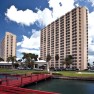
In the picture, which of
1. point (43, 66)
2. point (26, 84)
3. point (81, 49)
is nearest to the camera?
point (26, 84)

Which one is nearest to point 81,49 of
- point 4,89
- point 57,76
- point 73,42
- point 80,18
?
point 73,42

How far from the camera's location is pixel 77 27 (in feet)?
641

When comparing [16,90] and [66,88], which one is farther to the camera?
[66,88]

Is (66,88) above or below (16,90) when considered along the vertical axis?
below

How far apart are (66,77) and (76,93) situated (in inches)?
1319

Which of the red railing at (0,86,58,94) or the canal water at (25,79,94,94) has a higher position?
the red railing at (0,86,58,94)

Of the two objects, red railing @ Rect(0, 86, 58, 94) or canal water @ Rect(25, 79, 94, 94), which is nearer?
red railing @ Rect(0, 86, 58, 94)

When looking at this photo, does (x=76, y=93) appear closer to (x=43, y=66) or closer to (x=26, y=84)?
(x=26, y=84)

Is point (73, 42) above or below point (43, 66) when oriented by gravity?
above

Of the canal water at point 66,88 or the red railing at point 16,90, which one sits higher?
the red railing at point 16,90

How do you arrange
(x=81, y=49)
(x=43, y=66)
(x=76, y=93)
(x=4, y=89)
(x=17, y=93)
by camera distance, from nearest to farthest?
(x=17, y=93) → (x=4, y=89) → (x=76, y=93) → (x=43, y=66) → (x=81, y=49)

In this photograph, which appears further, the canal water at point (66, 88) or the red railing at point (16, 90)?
the canal water at point (66, 88)

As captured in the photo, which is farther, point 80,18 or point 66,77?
point 80,18

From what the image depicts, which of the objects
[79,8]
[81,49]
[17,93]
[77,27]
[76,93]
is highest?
[79,8]
